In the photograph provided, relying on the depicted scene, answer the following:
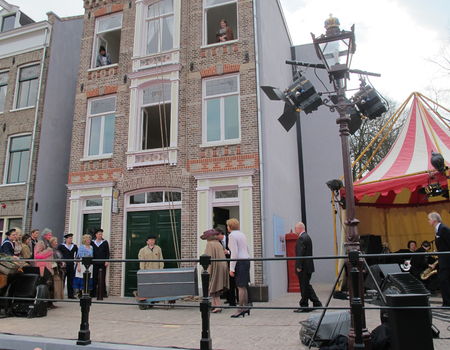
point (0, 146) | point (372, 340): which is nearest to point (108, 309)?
point (372, 340)

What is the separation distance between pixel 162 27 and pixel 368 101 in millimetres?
9273

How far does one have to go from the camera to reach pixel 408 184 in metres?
9.02

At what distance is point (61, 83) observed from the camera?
16.3m

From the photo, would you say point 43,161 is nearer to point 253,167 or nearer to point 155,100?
point 155,100

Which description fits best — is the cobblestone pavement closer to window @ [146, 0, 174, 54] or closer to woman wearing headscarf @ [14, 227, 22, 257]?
woman wearing headscarf @ [14, 227, 22, 257]

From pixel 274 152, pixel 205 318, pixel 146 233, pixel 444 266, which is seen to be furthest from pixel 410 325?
pixel 146 233

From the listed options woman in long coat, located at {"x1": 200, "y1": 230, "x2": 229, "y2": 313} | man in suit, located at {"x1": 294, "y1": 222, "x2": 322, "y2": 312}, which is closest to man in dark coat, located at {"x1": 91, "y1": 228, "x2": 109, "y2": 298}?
woman in long coat, located at {"x1": 200, "y1": 230, "x2": 229, "y2": 313}

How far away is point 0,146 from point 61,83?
143 inches

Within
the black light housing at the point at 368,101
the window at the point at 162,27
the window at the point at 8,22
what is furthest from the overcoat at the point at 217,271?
the window at the point at 8,22

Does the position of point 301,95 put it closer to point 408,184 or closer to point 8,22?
point 408,184

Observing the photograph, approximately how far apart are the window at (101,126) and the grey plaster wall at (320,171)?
830cm

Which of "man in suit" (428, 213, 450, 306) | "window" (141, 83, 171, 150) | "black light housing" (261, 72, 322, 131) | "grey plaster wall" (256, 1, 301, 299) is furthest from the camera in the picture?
"window" (141, 83, 171, 150)

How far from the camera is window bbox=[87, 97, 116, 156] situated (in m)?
13.5

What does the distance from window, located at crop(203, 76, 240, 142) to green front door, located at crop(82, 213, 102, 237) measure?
4569 millimetres
